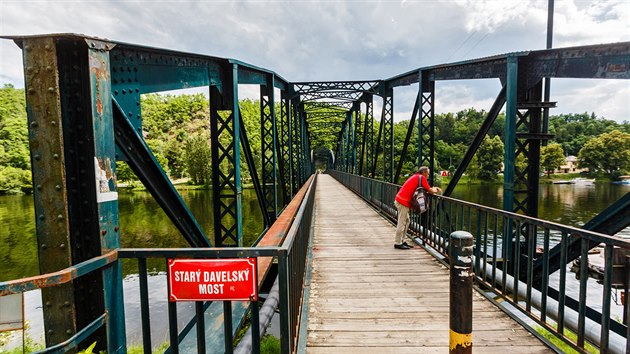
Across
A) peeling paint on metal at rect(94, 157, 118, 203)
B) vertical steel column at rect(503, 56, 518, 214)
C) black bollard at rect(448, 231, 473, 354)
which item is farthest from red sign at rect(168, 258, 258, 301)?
vertical steel column at rect(503, 56, 518, 214)

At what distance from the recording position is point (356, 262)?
631 centimetres

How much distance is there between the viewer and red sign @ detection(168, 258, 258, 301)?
222 cm

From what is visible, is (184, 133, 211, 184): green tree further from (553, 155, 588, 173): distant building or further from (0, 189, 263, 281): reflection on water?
(553, 155, 588, 173): distant building

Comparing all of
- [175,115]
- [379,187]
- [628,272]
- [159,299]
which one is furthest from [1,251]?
[175,115]

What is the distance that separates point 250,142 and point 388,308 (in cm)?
9276

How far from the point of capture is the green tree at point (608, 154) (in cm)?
8700

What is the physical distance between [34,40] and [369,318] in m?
4.19

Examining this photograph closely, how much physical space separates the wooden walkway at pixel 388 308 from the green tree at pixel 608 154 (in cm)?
11205

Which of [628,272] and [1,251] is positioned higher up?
[628,272]

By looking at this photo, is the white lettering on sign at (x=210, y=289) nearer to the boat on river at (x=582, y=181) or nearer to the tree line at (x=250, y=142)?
the tree line at (x=250, y=142)

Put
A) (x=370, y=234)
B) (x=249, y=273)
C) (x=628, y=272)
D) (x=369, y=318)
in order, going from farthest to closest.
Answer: (x=370, y=234) → (x=369, y=318) → (x=628, y=272) → (x=249, y=273)

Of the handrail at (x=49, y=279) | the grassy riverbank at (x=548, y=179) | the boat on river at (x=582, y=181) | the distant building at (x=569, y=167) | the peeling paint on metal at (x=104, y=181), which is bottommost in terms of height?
the boat on river at (x=582, y=181)

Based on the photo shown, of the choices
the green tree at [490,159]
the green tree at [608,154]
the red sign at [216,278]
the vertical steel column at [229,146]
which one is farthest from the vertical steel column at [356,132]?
the green tree at [608,154]

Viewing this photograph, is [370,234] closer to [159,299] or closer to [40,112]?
[40,112]
